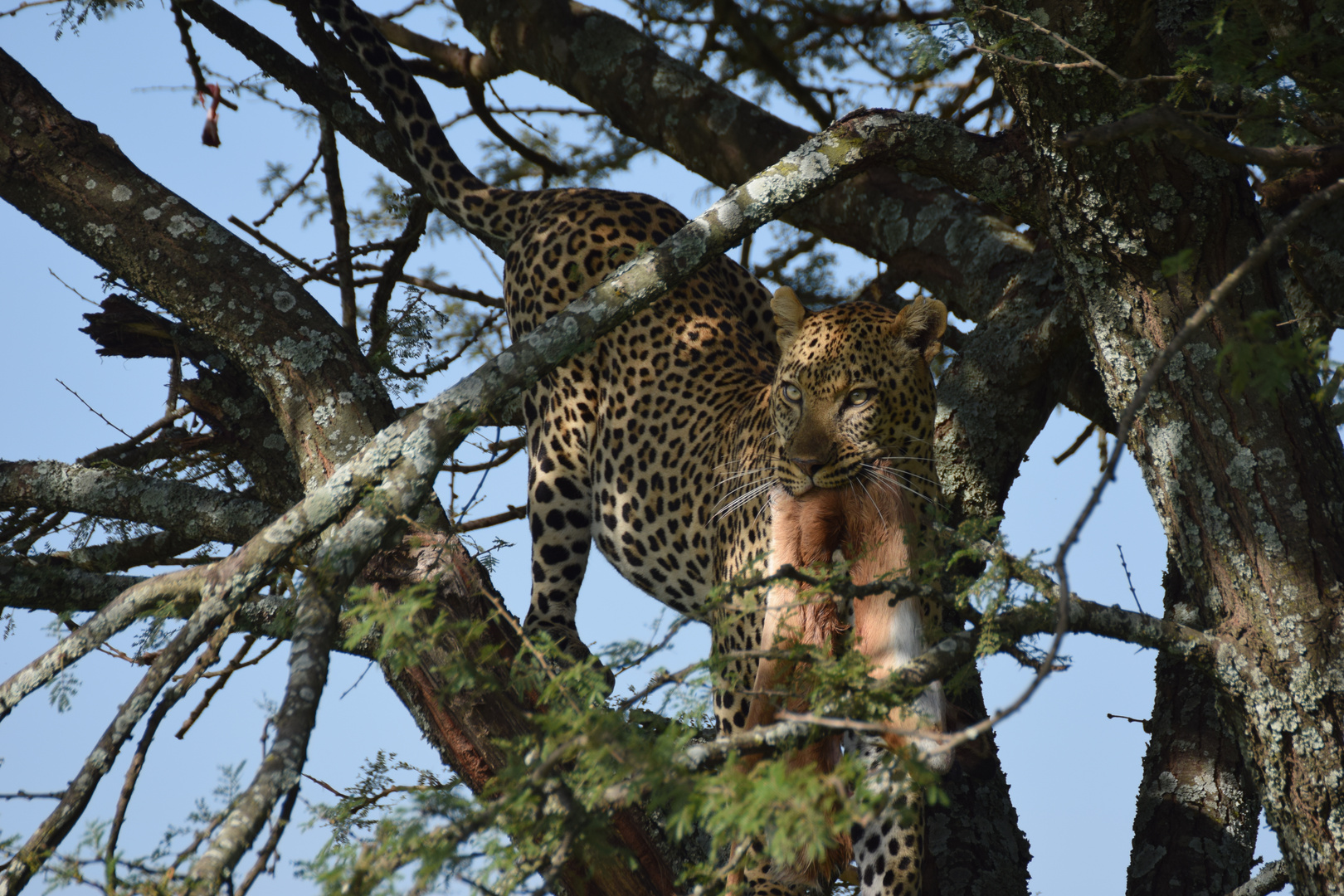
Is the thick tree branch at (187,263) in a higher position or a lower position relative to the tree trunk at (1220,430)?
higher

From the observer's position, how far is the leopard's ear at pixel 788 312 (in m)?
4.46

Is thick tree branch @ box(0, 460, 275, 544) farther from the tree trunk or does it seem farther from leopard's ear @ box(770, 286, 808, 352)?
the tree trunk

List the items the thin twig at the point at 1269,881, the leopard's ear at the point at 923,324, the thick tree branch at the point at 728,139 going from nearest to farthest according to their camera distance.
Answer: the thin twig at the point at 1269,881, the leopard's ear at the point at 923,324, the thick tree branch at the point at 728,139

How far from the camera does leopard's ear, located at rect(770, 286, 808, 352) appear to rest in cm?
446

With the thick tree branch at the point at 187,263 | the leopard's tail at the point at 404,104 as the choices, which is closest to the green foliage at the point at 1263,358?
the thick tree branch at the point at 187,263

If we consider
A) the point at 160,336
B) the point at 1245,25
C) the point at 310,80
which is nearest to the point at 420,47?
the point at 310,80

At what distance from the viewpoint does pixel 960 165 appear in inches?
165

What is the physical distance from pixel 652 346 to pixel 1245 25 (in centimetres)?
317

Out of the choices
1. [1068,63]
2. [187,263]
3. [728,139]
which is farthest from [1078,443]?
[187,263]

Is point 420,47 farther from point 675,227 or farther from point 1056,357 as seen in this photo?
point 1056,357

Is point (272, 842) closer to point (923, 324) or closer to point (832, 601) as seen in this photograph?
point (832, 601)

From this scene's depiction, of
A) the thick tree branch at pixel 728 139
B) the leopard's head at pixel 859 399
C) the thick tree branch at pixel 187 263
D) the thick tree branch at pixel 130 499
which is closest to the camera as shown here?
the leopard's head at pixel 859 399

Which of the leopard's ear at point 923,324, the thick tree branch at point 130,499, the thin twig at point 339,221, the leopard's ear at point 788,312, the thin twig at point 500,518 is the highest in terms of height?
the thin twig at point 339,221

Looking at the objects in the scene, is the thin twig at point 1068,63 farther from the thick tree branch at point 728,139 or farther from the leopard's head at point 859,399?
the thick tree branch at point 728,139
